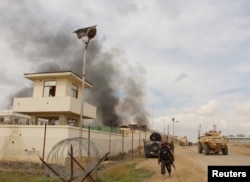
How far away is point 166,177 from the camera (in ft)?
57.6

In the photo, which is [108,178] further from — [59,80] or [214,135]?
[214,135]

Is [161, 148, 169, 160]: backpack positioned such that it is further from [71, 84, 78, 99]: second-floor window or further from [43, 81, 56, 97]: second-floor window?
[71, 84, 78, 99]: second-floor window

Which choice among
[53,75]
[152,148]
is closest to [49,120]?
[53,75]

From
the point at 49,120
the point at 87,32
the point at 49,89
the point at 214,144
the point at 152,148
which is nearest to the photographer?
the point at 87,32

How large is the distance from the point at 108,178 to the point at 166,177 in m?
2.97

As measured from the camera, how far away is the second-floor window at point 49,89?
33500mm

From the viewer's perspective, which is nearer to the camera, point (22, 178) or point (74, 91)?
point (22, 178)

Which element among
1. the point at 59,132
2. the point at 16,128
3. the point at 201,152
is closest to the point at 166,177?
the point at 59,132

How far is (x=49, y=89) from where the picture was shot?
33.7 meters

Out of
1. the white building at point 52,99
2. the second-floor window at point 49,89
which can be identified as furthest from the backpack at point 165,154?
the second-floor window at point 49,89

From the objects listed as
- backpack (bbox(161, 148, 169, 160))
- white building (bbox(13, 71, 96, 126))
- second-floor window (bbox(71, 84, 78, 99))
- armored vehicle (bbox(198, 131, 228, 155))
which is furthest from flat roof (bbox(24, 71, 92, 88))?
backpack (bbox(161, 148, 169, 160))

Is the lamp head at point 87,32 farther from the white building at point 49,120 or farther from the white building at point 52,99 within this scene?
the white building at point 52,99

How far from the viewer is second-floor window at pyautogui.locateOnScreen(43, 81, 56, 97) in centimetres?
3350

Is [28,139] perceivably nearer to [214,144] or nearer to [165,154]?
[165,154]
